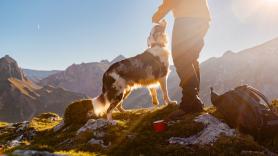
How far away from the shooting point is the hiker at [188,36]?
1180 cm

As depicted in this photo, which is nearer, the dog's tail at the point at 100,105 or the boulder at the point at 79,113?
the dog's tail at the point at 100,105

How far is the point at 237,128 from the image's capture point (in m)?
10.3

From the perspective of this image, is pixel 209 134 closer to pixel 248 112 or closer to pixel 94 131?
pixel 248 112

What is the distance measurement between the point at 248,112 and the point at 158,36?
24.1 feet

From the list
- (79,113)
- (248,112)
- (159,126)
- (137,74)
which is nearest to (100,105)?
(137,74)

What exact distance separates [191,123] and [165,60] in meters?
5.89

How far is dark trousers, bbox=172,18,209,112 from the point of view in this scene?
1178 cm

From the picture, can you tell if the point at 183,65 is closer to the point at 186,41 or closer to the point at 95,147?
the point at 186,41

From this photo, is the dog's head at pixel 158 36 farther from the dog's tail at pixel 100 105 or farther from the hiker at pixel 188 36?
the dog's tail at pixel 100 105

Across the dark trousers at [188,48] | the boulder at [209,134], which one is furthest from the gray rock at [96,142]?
the dark trousers at [188,48]

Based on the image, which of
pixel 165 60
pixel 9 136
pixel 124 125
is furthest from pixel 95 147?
pixel 9 136

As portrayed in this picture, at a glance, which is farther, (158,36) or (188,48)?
(158,36)

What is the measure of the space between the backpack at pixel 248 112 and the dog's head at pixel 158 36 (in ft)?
18.6

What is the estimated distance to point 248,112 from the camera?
971 cm
